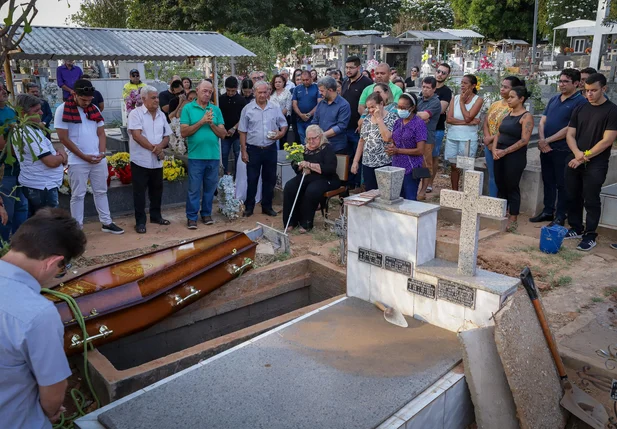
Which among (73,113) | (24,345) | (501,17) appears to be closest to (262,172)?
(73,113)

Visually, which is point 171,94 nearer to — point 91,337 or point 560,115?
point 560,115

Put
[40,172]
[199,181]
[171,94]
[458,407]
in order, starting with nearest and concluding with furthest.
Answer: [458,407]
[40,172]
[199,181]
[171,94]

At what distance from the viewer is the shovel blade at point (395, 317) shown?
13.0 feet

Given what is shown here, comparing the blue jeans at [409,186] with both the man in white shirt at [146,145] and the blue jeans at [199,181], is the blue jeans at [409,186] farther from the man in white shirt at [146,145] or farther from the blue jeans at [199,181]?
the man in white shirt at [146,145]

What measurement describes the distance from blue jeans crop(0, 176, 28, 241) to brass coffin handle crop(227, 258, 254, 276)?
7.68 feet

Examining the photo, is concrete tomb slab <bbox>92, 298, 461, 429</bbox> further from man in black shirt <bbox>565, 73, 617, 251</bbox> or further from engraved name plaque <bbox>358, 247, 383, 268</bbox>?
man in black shirt <bbox>565, 73, 617, 251</bbox>

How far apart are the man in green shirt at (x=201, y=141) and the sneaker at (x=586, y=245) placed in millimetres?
4618

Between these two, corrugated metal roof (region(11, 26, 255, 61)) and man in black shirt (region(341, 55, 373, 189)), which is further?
man in black shirt (region(341, 55, 373, 189))

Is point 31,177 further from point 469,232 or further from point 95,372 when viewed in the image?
point 469,232

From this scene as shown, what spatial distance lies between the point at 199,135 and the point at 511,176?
4.05m

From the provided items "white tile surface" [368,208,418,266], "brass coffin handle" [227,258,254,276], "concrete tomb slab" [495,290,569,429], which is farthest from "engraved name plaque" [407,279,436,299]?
"brass coffin handle" [227,258,254,276]

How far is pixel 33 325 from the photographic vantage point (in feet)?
6.77

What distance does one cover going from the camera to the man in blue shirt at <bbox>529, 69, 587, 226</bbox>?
6.88m

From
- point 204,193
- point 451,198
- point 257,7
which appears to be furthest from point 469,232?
point 257,7
